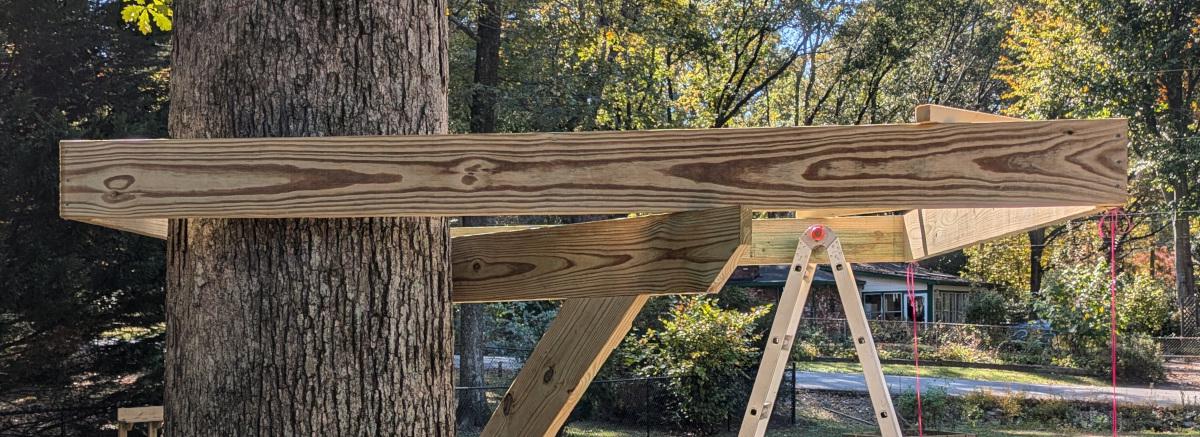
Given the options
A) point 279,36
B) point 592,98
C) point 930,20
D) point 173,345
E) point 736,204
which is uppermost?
point 930,20

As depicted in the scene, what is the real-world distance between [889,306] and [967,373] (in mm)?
15430

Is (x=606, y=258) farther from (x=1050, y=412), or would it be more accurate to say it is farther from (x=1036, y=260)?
(x=1036, y=260)

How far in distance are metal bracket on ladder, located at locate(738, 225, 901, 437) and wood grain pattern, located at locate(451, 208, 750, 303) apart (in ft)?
6.40

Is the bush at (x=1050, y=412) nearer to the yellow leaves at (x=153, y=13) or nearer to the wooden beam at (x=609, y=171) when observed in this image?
the yellow leaves at (x=153, y=13)

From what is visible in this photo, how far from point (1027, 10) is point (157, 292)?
25.9 meters

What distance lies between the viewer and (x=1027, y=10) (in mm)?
28781

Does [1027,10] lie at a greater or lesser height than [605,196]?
greater

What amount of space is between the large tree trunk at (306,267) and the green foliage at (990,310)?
1238 inches

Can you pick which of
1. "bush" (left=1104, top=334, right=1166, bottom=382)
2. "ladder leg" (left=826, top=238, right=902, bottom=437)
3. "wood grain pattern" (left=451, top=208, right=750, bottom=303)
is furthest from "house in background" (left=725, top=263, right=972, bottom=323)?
"wood grain pattern" (left=451, top=208, right=750, bottom=303)

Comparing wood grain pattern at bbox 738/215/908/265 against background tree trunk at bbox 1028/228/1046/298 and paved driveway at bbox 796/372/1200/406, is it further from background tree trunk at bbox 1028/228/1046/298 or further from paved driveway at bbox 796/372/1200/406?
background tree trunk at bbox 1028/228/1046/298

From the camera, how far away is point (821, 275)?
105 ft

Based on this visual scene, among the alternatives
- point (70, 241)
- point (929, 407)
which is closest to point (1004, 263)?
point (929, 407)

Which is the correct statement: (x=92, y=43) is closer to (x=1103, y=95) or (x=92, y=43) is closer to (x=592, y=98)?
(x=592, y=98)

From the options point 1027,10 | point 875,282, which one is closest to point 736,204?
point 1027,10
